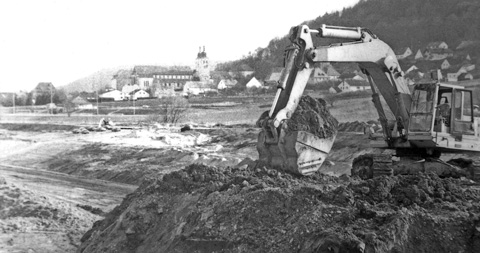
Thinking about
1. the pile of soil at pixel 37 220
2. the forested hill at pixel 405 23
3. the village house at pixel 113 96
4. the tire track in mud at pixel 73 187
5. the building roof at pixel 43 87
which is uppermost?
the forested hill at pixel 405 23

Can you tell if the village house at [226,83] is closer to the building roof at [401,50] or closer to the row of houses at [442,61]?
the row of houses at [442,61]

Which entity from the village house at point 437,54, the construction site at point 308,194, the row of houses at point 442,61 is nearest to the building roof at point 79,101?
the row of houses at point 442,61

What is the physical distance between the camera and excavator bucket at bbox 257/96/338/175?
931 cm

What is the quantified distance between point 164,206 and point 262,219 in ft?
7.02

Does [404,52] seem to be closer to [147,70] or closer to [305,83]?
[147,70]

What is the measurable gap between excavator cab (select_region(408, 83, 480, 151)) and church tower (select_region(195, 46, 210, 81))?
68.2m

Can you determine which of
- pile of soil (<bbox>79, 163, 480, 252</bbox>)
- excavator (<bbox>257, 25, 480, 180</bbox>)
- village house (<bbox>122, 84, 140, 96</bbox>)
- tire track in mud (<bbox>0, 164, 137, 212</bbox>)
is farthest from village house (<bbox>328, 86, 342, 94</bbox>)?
village house (<bbox>122, 84, 140, 96</bbox>)

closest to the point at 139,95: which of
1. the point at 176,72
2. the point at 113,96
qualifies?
the point at 113,96

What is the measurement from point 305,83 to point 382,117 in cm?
253

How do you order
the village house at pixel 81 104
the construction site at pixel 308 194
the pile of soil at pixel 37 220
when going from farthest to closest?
the village house at pixel 81 104 → the pile of soil at pixel 37 220 → the construction site at pixel 308 194

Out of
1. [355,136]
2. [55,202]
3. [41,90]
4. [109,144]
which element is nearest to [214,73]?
[41,90]

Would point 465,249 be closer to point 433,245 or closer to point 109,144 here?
point 433,245

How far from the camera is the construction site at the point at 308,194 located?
248 inches

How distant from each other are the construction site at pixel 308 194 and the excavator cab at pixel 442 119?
0.8 inches
